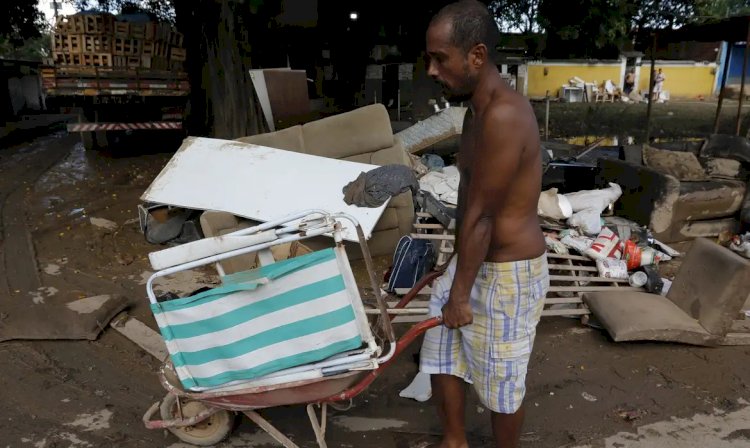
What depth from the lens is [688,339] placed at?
343cm

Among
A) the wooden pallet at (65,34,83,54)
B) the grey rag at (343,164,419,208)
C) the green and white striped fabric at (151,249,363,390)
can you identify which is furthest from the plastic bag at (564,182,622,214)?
the wooden pallet at (65,34,83,54)

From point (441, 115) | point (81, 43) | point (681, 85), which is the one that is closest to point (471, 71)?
point (441, 115)

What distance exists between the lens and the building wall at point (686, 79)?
24688 mm

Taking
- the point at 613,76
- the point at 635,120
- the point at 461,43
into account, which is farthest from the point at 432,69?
the point at 613,76

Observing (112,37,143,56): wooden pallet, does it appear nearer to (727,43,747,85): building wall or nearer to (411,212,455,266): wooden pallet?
(411,212,455,266): wooden pallet

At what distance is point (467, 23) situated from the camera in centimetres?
167

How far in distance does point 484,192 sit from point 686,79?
1106 inches

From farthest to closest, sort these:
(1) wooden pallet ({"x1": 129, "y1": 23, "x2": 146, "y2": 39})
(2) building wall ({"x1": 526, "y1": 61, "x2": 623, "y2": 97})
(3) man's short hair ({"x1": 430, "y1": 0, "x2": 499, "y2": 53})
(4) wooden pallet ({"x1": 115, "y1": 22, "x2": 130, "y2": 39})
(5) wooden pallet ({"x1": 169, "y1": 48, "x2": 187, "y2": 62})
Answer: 1. (2) building wall ({"x1": 526, "y1": 61, "x2": 623, "y2": 97})
2. (5) wooden pallet ({"x1": 169, "y1": 48, "x2": 187, "y2": 62})
3. (1) wooden pallet ({"x1": 129, "y1": 23, "x2": 146, "y2": 39})
4. (4) wooden pallet ({"x1": 115, "y1": 22, "x2": 130, "y2": 39})
5. (3) man's short hair ({"x1": 430, "y1": 0, "x2": 499, "y2": 53})

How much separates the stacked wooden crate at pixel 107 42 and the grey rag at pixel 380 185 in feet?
24.8

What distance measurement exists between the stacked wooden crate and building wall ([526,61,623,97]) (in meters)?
18.0

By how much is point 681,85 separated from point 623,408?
2677 centimetres

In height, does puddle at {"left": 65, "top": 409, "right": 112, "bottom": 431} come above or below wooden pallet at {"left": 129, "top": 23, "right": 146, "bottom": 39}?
below

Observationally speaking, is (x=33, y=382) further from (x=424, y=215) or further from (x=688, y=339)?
(x=688, y=339)

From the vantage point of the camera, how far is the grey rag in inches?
167
